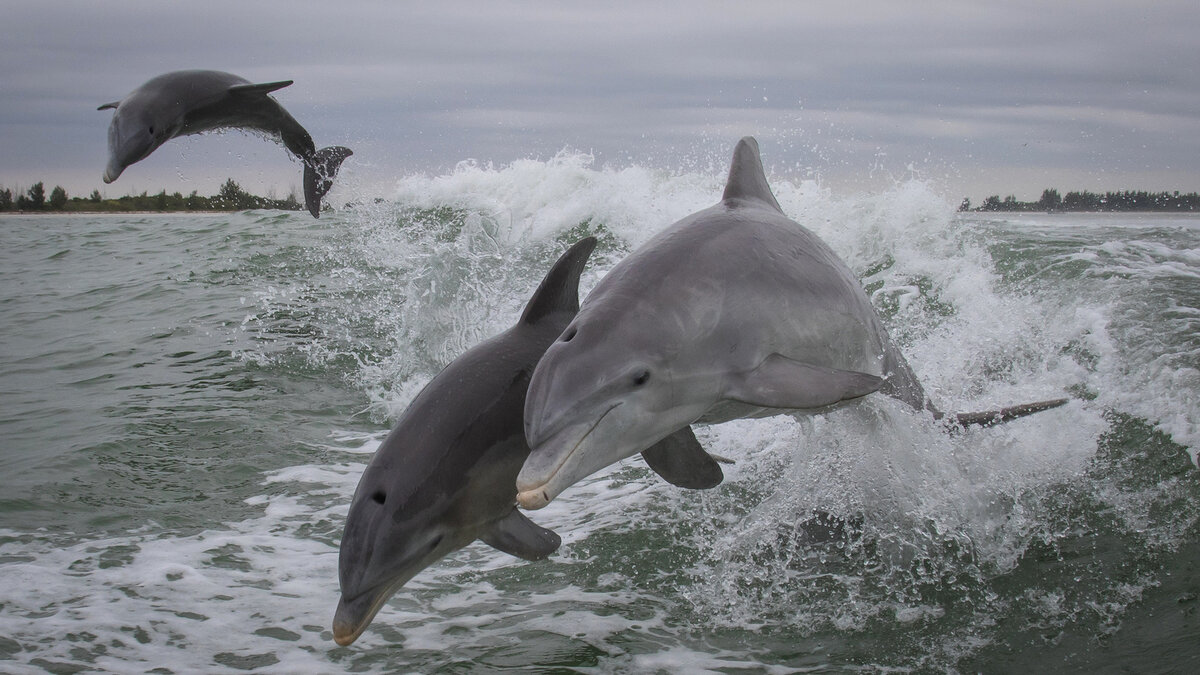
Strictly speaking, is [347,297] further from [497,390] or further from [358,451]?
[497,390]

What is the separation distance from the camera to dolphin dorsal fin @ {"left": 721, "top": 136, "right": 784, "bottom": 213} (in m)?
Answer: 4.63

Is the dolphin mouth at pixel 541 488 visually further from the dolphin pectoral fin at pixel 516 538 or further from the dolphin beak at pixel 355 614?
the dolphin pectoral fin at pixel 516 538

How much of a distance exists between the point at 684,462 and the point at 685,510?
269 centimetres

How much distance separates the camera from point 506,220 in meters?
19.3

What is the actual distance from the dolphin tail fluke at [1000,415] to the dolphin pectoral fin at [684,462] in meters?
2.41

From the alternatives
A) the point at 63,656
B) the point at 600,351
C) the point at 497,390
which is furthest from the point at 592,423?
the point at 63,656

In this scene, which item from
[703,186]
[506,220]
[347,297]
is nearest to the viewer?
[347,297]

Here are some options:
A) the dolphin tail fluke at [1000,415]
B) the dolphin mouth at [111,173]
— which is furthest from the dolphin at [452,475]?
the dolphin mouth at [111,173]

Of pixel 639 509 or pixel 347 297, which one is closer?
pixel 639 509

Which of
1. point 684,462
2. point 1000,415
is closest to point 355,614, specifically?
point 684,462

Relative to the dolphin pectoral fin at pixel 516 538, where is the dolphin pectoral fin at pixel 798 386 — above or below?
above

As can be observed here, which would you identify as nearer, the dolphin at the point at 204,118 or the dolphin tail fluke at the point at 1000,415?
the dolphin tail fluke at the point at 1000,415

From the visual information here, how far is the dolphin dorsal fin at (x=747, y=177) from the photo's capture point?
463 cm

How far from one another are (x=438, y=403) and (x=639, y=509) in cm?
322
